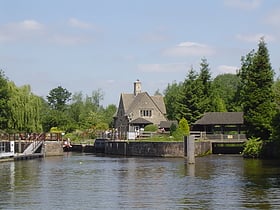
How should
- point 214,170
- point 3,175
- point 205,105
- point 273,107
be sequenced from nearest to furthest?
point 3,175 → point 214,170 → point 273,107 → point 205,105

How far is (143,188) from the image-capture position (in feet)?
116

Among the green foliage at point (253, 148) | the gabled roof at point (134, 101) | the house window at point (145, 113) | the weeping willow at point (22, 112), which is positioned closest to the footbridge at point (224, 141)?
the green foliage at point (253, 148)

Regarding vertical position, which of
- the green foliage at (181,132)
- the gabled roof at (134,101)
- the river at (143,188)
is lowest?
the river at (143,188)

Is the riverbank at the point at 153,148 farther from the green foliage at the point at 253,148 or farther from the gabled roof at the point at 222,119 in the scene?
the gabled roof at the point at 222,119

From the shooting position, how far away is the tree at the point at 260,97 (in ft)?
223

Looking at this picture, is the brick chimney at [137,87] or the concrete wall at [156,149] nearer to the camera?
the concrete wall at [156,149]

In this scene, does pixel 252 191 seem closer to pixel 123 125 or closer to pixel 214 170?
pixel 214 170

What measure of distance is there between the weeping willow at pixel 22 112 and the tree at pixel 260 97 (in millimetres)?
26491

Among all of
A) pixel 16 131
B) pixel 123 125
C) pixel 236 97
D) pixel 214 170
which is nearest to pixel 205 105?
pixel 236 97

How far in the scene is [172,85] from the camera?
6216 inches

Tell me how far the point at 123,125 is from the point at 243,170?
2565 inches

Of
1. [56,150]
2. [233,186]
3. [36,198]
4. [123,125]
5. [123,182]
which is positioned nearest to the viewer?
[36,198]

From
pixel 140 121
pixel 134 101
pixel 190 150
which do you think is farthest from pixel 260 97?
pixel 134 101

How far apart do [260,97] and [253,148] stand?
22.1ft
